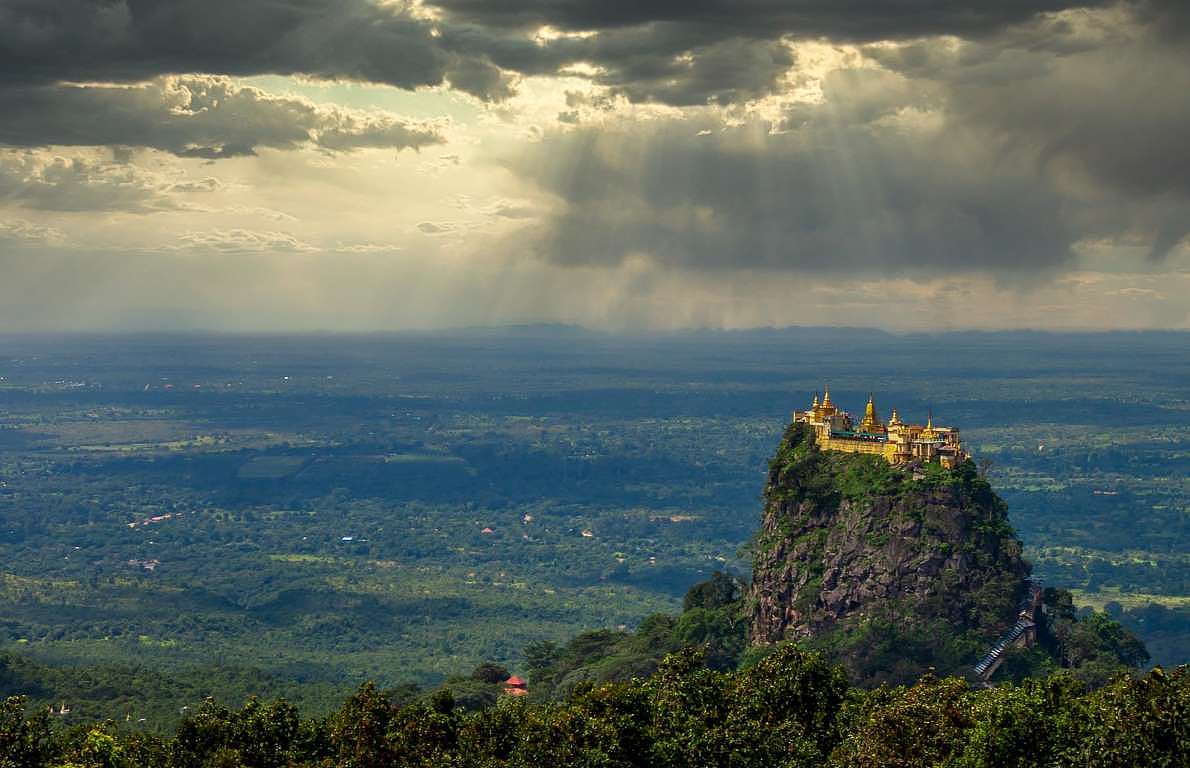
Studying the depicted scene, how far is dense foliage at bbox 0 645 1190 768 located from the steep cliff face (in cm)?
3581

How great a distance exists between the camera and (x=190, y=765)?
59531 millimetres

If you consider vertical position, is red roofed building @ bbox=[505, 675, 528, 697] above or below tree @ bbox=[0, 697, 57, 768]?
below

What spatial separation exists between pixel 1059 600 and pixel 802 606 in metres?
19.8

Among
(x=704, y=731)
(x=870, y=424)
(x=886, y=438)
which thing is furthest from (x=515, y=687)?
(x=704, y=731)

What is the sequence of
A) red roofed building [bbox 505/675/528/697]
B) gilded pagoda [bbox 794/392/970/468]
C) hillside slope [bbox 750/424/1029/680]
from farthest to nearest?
1. red roofed building [bbox 505/675/528/697]
2. gilded pagoda [bbox 794/392/970/468]
3. hillside slope [bbox 750/424/1029/680]

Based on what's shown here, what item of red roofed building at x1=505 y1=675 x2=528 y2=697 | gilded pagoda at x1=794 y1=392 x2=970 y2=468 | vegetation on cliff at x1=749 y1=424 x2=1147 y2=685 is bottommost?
red roofed building at x1=505 y1=675 x2=528 y2=697

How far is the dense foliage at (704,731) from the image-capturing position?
54688 mm

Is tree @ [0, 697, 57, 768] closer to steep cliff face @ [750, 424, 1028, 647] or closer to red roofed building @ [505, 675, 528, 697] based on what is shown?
red roofed building @ [505, 675, 528, 697]

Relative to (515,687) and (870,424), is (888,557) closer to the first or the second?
(870,424)

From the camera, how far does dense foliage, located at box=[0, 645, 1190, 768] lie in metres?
54.7

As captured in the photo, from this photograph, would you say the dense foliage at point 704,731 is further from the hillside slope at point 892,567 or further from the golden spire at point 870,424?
the golden spire at point 870,424

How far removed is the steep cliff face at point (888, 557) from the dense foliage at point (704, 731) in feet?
117

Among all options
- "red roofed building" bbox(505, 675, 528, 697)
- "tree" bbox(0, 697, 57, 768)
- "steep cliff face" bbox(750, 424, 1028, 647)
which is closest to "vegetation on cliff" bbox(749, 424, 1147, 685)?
"steep cliff face" bbox(750, 424, 1028, 647)

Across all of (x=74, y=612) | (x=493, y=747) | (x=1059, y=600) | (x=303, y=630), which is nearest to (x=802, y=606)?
(x=1059, y=600)
